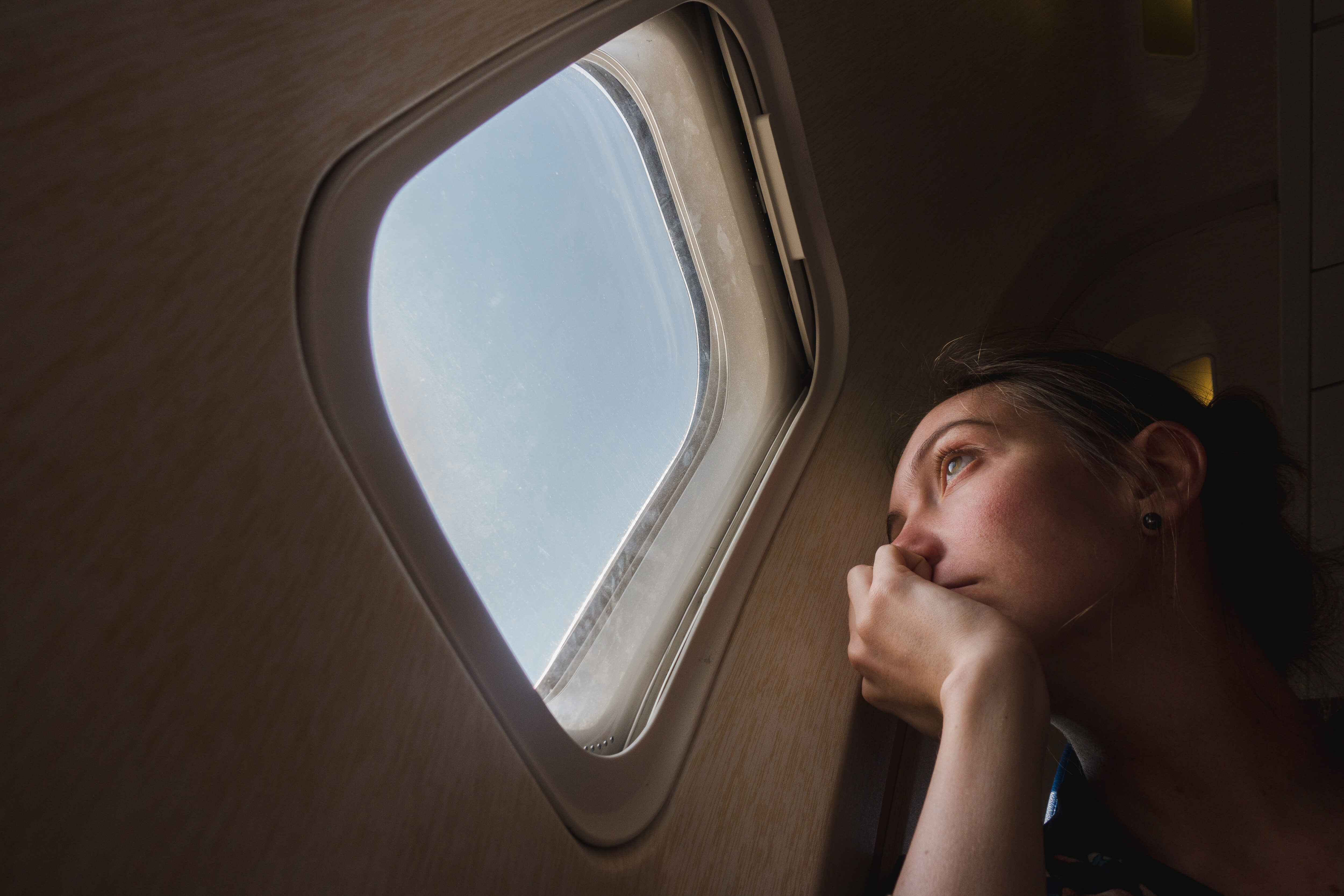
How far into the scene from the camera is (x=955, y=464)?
111 cm

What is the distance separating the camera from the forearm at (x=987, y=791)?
0.65m

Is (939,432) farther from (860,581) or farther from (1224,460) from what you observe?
(1224,460)

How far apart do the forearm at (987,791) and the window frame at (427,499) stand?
0.27 metres

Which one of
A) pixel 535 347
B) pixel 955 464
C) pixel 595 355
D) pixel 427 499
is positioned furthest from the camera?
pixel 955 464

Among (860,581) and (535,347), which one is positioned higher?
(535,347)

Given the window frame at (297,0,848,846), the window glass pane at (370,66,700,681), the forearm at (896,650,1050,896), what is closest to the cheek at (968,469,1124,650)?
the forearm at (896,650,1050,896)

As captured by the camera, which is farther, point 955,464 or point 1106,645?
point 955,464

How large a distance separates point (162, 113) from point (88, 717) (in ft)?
1.13

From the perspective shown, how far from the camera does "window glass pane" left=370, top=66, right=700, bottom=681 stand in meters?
0.72

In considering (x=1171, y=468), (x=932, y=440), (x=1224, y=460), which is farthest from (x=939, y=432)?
(x=1224, y=460)

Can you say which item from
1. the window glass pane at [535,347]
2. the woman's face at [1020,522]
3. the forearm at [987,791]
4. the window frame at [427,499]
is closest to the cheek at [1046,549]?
the woman's face at [1020,522]

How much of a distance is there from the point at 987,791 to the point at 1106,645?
0.35m

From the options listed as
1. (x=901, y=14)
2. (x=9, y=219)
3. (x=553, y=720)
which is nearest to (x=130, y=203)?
(x=9, y=219)

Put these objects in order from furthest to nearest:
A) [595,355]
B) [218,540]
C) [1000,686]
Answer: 1. [595,355]
2. [1000,686]
3. [218,540]
